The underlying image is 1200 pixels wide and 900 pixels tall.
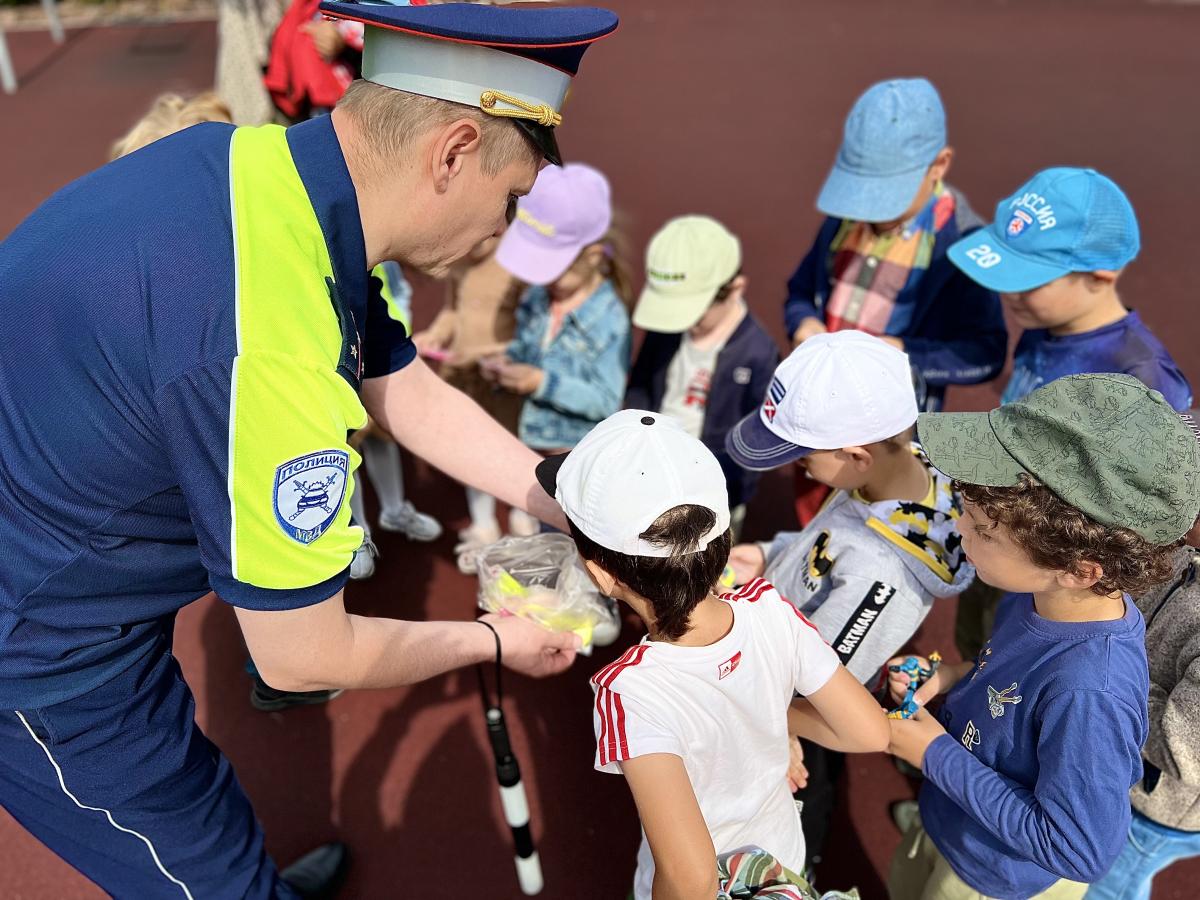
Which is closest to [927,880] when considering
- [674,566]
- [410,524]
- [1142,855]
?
[1142,855]

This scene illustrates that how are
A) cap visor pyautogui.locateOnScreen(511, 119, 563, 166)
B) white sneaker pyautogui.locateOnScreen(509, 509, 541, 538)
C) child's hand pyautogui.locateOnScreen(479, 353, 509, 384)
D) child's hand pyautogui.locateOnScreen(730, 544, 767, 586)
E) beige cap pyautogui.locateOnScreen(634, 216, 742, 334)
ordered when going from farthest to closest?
white sneaker pyautogui.locateOnScreen(509, 509, 541, 538) < child's hand pyautogui.locateOnScreen(479, 353, 509, 384) < beige cap pyautogui.locateOnScreen(634, 216, 742, 334) < child's hand pyautogui.locateOnScreen(730, 544, 767, 586) < cap visor pyautogui.locateOnScreen(511, 119, 563, 166)

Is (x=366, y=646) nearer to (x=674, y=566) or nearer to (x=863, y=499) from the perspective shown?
(x=674, y=566)

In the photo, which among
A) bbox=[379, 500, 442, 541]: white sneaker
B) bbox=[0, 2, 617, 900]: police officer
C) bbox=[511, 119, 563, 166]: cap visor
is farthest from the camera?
bbox=[379, 500, 442, 541]: white sneaker

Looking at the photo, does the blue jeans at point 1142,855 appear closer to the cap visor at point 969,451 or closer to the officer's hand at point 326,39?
the cap visor at point 969,451

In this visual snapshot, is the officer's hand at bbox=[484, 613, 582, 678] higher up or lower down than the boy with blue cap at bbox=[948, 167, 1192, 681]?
lower down

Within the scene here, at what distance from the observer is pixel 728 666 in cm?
168

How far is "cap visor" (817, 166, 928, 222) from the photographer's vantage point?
3051mm

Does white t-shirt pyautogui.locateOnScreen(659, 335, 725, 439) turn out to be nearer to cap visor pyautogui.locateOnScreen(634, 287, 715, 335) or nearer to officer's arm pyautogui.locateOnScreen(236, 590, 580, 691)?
cap visor pyautogui.locateOnScreen(634, 287, 715, 335)

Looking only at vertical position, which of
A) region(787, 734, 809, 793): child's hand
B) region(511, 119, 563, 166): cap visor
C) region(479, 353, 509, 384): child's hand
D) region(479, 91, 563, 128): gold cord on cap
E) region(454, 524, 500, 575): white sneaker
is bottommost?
region(454, 524, 500, 575): white sneaker

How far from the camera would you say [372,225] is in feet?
5.43

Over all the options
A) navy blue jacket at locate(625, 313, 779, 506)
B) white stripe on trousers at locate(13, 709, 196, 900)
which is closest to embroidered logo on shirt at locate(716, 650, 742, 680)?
white stripe on trousers at locate(13, 709, 196, 900)

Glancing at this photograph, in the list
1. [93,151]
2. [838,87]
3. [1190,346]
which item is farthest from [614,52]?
[1190,346]

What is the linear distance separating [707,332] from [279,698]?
2108 mm

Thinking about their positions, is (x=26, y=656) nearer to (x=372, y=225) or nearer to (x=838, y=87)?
(x=372, y=225)
